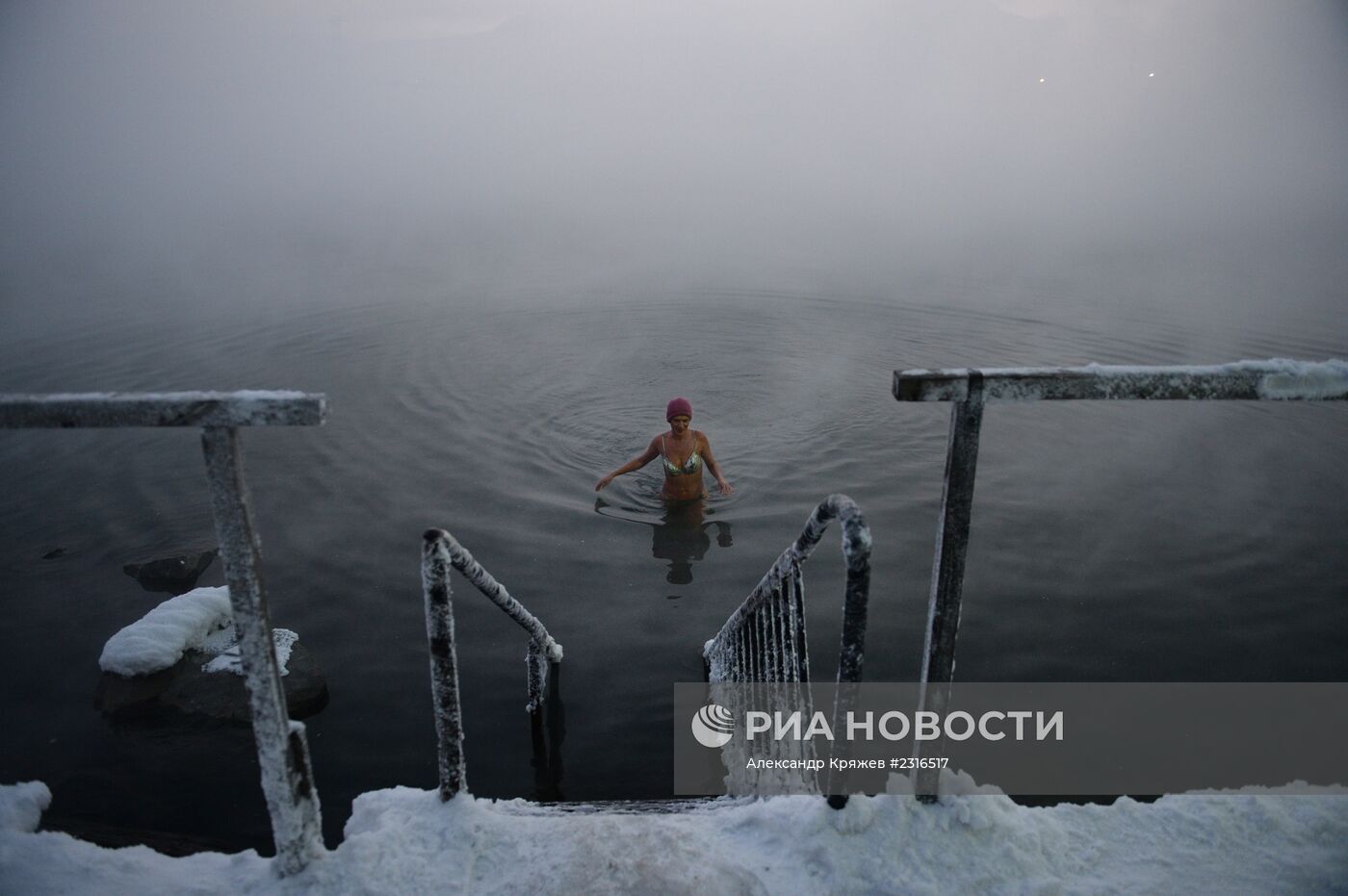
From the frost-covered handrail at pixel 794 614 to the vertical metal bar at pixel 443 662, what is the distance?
111cm

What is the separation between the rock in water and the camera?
683 centimetres

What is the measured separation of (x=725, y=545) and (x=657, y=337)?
31.0 feet

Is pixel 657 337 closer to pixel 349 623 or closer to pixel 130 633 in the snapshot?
pixel 349 623

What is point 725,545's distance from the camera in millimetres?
7746

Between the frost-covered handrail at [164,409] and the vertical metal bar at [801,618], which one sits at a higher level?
the frost-covered handrail at [164,409]

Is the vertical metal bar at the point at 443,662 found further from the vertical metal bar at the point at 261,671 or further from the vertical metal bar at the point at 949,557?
the vertical metal bar at the point at 949,557

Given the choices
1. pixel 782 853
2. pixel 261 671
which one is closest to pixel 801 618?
pixel 782 853

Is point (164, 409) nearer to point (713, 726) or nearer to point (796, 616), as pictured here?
point (796, 616)

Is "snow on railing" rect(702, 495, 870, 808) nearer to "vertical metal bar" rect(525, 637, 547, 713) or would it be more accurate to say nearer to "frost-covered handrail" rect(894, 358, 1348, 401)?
"frost-covered handrail" rect(894, 358, 1348, 401)

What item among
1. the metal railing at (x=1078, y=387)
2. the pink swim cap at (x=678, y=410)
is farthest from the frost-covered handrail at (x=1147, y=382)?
the pink swim cap at (x=678, y=410)

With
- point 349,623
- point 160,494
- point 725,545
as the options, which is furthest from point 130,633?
point 725,545

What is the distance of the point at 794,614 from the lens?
2.51 metres

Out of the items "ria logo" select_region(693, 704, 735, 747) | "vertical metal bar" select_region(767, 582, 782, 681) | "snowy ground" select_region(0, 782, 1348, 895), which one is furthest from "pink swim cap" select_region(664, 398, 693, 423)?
"snowy ground" select_region(0, 782, 1348, 895)

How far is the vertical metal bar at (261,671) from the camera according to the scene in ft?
6.25
